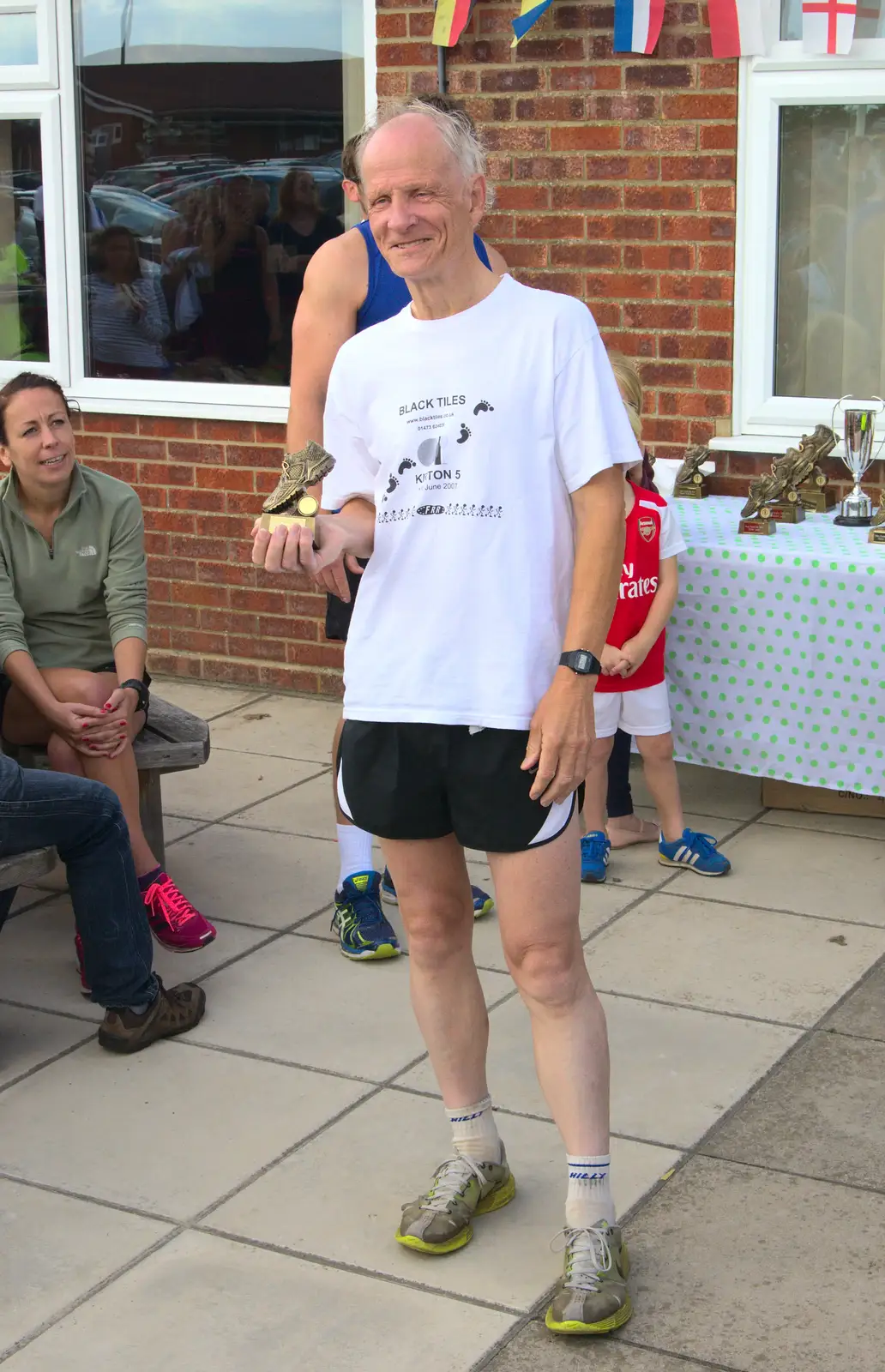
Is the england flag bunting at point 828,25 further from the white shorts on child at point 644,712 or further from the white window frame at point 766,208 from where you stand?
the white shorts on child at point 644,712

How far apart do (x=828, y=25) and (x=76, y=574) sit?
2899mm

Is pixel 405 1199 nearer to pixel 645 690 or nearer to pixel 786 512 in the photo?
pixel 645 690

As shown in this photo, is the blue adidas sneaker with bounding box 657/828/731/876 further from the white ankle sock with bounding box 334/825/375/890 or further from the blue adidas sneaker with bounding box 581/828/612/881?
the white ankle sock with bounding box 334/825/375/890

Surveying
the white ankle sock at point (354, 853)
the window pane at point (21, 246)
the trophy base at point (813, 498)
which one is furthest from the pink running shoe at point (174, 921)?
the window pane at point (21, 246)

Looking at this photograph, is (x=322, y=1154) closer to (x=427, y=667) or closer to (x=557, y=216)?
(x=427, y=667)

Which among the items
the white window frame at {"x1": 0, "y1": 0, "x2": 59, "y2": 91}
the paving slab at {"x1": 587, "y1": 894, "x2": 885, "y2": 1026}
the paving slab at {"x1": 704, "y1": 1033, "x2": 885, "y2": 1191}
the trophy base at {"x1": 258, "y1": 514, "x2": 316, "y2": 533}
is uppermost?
the white window frame at {"x1": 0, "y1": 0, "x2": 59, "y2": 91}

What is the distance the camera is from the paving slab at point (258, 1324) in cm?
274

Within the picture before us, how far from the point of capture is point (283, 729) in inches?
252

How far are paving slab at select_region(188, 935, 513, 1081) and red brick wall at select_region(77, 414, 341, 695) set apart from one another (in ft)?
8.02

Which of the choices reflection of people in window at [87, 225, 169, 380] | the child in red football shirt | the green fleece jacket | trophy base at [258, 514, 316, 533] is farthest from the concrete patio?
reflection of people in window at [87, 225, 169, 380]

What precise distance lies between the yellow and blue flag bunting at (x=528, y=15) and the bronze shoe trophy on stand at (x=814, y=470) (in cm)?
162

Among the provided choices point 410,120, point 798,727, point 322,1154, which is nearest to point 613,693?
point 798,727

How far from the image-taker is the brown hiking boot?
12.6ft

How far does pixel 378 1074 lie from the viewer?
3.72m
